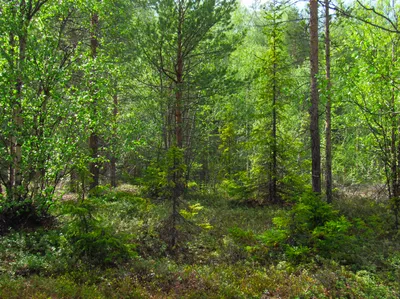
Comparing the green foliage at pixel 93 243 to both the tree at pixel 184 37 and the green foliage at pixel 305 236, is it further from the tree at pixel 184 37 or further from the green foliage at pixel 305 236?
the tree at pixel 184 37

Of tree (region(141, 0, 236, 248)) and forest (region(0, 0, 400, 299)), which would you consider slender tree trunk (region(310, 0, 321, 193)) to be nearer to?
forest (region(0, 0, 400, 299))

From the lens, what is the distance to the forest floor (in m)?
5.71

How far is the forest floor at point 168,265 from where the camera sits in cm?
571

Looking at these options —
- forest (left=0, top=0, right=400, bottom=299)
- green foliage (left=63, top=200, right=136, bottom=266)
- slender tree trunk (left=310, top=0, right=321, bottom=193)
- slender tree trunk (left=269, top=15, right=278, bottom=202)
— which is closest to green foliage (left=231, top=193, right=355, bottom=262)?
forest (left=0, top=0, right=400, bottom=299)

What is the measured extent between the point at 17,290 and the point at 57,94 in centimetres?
500

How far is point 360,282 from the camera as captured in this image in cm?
643

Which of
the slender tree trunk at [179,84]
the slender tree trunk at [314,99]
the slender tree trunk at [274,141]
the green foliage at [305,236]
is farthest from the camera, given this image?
the slender tree trunk at [274,141]

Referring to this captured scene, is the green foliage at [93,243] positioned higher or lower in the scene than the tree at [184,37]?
Answer: lower

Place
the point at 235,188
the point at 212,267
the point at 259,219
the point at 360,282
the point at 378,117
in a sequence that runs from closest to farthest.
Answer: the point at 360,282 → the point at 212,267 → the point at 259,219 → the point at 378,117 → the point at 235,188

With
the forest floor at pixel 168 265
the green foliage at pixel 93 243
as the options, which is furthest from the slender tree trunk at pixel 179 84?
the green foliage at pixel 93 243

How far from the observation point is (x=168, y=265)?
6.93 m

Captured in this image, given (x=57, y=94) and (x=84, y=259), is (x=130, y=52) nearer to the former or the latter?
(x=57, y=94)

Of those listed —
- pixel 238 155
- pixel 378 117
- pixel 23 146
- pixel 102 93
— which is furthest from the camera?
pixel 238 155

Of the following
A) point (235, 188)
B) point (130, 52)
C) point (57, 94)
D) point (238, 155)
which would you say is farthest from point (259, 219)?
point (238, 155)
